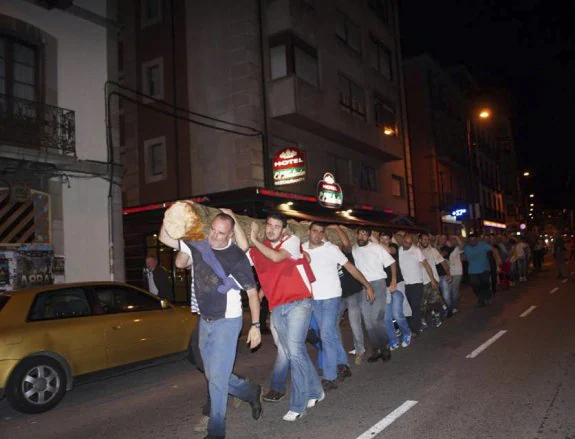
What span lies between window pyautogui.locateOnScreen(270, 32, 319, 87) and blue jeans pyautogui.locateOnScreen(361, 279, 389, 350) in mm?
12519

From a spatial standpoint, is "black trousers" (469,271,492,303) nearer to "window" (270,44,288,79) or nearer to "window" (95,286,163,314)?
"window" (95,286,163,314)

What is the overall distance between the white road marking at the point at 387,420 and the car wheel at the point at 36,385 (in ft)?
12.5

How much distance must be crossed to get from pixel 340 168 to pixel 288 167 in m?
5.55

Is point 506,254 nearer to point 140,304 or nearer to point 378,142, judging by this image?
point 378,142

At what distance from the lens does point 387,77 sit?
27125 mm

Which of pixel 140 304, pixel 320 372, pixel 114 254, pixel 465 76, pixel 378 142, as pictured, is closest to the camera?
pixel 320 372

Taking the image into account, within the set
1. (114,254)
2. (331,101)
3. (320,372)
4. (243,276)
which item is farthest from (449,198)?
(243,276)

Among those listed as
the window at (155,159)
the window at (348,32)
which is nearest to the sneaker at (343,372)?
the window at (155,159)

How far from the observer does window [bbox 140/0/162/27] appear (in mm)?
21156

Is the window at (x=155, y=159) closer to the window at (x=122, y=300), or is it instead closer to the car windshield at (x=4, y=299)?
the window at (x=122, y=300)

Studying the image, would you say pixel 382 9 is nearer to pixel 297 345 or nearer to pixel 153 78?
pixel 153 78

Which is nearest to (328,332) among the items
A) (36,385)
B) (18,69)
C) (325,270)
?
(325,270)

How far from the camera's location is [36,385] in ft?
19.8

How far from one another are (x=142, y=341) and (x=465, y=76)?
4097cm
